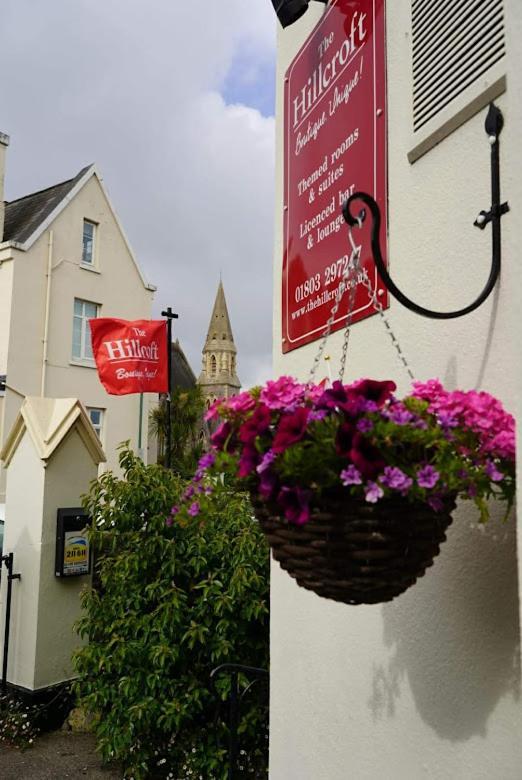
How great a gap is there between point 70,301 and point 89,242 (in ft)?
7.11

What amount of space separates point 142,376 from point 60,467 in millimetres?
6633

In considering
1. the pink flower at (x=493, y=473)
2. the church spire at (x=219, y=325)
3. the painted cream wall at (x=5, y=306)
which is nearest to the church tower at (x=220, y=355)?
the church spire at (x=219, y=325)

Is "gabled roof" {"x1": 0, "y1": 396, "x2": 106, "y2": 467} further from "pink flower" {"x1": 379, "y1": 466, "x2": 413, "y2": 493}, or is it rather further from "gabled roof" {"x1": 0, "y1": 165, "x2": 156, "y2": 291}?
"gabled roof" {"x1": 0, "y1": 165, "x2": 156, "y2": 291}

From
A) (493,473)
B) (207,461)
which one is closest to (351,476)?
(493,473)

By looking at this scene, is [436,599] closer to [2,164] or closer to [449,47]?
[449,47]

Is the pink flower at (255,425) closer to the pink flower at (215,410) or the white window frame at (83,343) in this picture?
the pink flower at (215,410)

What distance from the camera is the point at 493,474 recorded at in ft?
4.42

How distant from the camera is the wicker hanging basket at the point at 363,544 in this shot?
139 centimetres

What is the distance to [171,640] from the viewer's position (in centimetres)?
450

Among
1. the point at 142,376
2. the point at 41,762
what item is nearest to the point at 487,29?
the point at 41,762

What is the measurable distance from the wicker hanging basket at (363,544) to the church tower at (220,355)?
6638cm

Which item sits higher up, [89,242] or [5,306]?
[89,242]

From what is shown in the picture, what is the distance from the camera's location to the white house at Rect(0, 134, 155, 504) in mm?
16594

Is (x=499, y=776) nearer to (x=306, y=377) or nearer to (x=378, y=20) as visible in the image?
(x=306, y=377)
